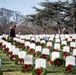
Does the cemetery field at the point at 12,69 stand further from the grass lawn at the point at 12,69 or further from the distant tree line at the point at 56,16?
the distant tree line at the point at 56,16

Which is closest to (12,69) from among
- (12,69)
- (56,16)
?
(12,69)

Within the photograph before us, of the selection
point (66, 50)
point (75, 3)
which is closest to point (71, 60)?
point (66, 50)

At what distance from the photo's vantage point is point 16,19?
73625 millimetres

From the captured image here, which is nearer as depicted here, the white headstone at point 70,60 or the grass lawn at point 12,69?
the white headstone at point 70,60

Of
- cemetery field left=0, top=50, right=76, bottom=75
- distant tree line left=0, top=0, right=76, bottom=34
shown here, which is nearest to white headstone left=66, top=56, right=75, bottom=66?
cemetery field left=0, top=50, right=76, bottom=75

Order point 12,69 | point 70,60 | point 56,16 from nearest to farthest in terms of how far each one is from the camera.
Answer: point 70,60
point 12,69
point 56,16

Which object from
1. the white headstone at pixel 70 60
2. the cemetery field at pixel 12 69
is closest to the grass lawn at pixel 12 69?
the cemetery field at pixel 12 69

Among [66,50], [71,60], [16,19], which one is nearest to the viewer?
[71,60]

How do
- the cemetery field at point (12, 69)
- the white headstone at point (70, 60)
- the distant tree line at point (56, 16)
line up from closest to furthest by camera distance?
the white headstone at point (70, 60) < the cemetery field at point (12, 69) < the distant tree line at point (56, 16)

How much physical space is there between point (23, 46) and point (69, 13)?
2364cm

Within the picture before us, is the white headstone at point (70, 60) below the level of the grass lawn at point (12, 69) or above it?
above

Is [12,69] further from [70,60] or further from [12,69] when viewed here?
[70,60]

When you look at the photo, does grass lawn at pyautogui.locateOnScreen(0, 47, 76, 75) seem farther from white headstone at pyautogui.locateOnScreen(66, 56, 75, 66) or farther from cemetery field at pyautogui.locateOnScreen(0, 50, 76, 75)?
white headstone at pyautogui.locateOnScreen(66, 56, 75, 66)

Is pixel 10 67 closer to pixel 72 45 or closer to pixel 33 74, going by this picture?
pixel 33 74
